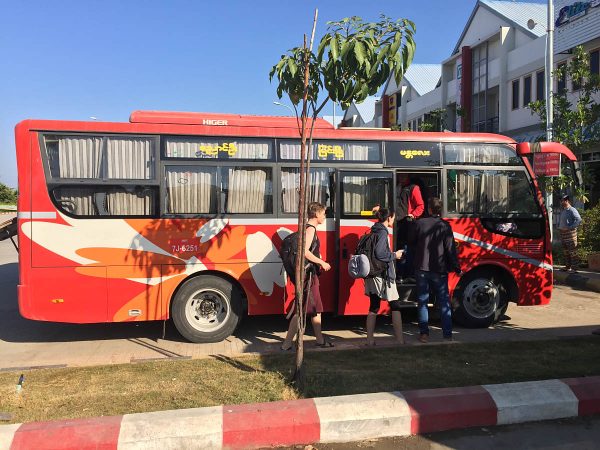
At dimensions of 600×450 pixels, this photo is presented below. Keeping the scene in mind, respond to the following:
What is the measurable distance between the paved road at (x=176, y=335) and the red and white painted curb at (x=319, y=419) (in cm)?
181

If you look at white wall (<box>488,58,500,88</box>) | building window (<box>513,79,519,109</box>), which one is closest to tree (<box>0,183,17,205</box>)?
white wall (<box>488,58,500,88</box>)

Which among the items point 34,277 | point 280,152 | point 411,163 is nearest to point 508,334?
point 411,163

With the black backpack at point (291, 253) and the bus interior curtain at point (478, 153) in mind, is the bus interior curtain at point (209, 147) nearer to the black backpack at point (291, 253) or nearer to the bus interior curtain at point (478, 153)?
the black backpack at point (291, 253)

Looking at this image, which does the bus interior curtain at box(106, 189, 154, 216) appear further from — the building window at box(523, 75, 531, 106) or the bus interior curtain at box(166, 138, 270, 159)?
the building window at box(523, 75, 531, 106)

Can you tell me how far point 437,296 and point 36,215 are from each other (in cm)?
502

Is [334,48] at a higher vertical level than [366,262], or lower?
higher

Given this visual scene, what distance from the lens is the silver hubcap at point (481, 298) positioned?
6.88 metres

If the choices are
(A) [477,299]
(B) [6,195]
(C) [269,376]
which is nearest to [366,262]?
(C) [269,376]

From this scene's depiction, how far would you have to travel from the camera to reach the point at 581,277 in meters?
10.1

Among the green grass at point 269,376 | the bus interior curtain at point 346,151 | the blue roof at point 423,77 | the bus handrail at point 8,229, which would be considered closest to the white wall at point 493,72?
the blue roof at point 423,77

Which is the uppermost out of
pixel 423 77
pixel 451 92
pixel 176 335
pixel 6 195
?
pixel 423 77

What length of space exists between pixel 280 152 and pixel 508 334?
3.96 metres

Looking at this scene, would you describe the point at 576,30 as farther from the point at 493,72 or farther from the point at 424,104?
the point at 424,104

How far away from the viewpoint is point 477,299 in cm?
693
